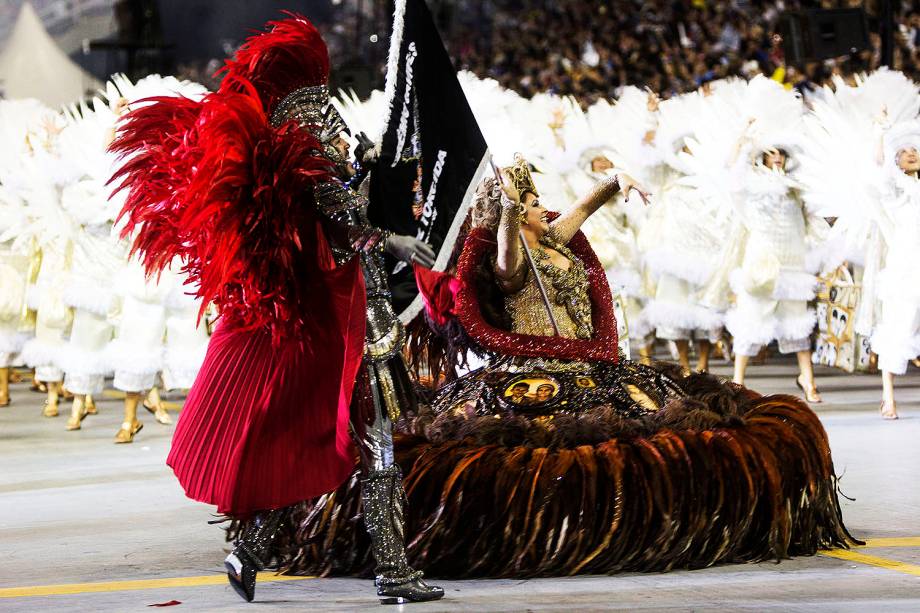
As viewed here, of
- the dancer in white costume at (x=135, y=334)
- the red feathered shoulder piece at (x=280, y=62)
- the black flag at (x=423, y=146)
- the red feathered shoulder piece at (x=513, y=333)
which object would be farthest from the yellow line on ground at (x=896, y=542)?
the dancer in white costume at (x=135, y=334)

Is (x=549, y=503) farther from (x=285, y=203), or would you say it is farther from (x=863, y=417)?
(x=863, y=417)

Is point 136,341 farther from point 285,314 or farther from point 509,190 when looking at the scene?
point 285,314

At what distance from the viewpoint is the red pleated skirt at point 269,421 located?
4211 mm

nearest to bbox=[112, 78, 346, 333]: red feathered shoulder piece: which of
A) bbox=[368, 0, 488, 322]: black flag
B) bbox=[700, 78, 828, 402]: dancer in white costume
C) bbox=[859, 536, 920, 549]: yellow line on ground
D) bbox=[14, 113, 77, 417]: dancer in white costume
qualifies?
bbox=[368, 0, 488, 322]: black flag

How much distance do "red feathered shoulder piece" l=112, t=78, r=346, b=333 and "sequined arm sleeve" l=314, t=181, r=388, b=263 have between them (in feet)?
0.21

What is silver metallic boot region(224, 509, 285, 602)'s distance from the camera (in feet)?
14.0

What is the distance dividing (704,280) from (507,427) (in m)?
6.07

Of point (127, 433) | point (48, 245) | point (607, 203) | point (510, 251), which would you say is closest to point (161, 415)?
point (127, 433)

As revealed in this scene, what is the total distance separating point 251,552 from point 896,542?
2334 mm

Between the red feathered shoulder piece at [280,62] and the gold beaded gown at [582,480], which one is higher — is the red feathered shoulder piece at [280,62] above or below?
above

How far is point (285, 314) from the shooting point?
4184mm

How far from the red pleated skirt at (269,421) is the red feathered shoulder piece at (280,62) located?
72cm

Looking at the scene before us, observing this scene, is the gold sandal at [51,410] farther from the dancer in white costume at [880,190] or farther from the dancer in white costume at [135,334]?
the dancer in white costume at [880,190]

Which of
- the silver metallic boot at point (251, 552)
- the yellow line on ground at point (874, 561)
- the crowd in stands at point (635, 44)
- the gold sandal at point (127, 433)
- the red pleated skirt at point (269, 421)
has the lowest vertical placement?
the gold sandal at point (127, 433)
